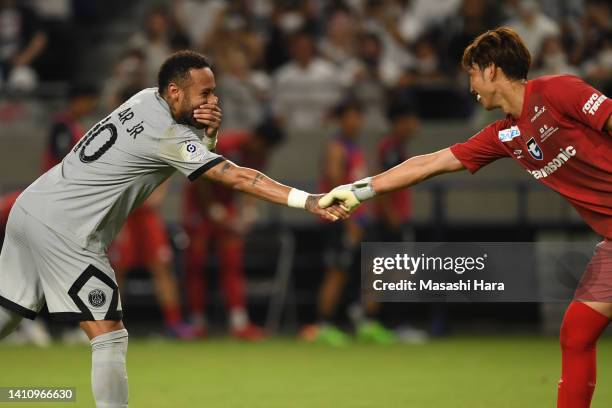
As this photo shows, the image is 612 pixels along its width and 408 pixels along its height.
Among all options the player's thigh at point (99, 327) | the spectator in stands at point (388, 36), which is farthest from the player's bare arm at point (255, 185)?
the spectator in stands at point (388, 36)

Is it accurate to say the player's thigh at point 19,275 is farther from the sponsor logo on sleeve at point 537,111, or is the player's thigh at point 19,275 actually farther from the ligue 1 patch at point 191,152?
the sponsor logo on sleeve at point 537,111

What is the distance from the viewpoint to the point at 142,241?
45.6 ft

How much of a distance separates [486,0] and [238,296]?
5660 millimetres

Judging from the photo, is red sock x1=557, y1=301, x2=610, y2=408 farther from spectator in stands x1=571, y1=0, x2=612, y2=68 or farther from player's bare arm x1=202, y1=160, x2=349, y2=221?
spectator in stands x1=571, y1=0, x2=612, y2=68

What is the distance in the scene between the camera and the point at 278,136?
45.4 ft

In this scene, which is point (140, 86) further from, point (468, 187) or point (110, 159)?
point (110, 159)

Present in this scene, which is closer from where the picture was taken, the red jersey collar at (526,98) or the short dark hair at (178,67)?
the red jersey collar at (526,98)

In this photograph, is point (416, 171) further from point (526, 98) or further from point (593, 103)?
point (593, 103)

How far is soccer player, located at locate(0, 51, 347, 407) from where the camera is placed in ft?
22.8

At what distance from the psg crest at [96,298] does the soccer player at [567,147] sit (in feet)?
8.38

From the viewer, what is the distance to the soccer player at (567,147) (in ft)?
21.7

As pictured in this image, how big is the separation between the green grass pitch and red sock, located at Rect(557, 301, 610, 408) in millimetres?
1887

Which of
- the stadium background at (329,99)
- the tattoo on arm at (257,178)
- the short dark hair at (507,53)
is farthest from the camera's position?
the stadium background at (329,99)

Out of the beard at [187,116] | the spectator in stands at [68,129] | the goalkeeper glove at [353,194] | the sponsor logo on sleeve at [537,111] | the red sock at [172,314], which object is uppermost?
the spectator in stands at [68,129]
